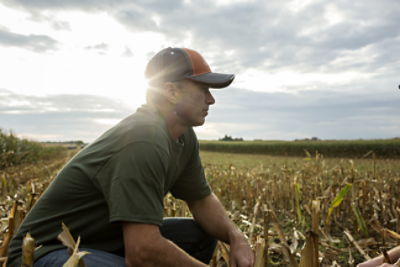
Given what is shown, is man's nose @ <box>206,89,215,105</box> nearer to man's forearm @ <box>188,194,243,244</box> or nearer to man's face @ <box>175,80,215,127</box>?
man's face @ <box>175,80,215,127</box>

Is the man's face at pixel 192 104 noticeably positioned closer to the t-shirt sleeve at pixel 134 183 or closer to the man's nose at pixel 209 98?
the man's nose at pixel 209 98

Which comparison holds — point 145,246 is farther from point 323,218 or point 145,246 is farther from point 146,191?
point 323,218

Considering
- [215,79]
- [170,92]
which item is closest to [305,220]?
[215,79]

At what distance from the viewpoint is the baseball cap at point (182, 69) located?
7.68 ft

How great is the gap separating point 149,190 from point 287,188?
4168 mm

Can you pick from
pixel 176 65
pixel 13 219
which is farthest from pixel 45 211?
pixel 176 65

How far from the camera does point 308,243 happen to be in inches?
72.0

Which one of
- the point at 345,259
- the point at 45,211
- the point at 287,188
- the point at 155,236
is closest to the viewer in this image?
the point at 155,236

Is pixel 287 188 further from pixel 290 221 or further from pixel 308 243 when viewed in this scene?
pixel 308 243

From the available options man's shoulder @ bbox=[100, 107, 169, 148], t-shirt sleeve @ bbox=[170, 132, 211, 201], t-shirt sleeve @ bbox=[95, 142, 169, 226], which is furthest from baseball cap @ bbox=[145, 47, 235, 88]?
t-shirt sleeve @ bbox=[95, 142, 169, 226]

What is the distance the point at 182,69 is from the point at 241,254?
1595mm

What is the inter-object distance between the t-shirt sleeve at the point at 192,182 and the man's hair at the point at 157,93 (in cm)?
58

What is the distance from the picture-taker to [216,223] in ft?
8.78

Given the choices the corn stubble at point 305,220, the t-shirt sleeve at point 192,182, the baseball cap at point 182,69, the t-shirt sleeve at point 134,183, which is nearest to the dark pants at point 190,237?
the corn stubble at point 305,220
